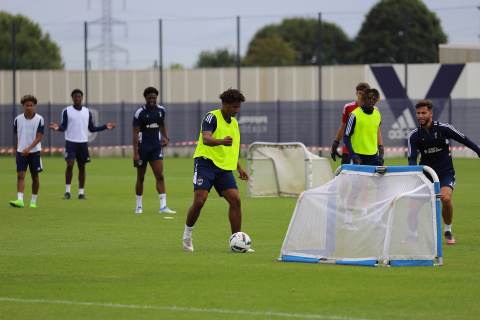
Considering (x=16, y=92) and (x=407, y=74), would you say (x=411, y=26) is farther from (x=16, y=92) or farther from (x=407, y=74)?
(x=16, y=92)

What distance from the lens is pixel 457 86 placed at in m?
37.1

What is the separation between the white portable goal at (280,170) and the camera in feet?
52.7

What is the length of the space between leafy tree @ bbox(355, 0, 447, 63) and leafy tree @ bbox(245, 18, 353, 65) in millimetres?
7072

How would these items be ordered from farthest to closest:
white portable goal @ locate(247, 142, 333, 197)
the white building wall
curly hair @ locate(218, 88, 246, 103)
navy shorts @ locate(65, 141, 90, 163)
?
the white building wall → white portable goal @ locate(247, 142, 333, 197) → navy shorts @ locate(65, 141, 90, 163) → curly hair @ locate(218, 88, 246, 103)

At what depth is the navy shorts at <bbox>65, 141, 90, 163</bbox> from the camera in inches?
600

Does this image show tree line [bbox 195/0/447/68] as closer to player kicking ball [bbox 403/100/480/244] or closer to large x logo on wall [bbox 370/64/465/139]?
large x logo on wall [bbox 370/64/465/139]

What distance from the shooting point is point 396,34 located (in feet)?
213

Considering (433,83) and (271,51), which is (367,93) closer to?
(433,83)

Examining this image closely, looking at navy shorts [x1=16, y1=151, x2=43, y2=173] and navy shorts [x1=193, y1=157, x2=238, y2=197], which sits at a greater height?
navy shorts [x1=193, y1=157, x2=238, y2=197]

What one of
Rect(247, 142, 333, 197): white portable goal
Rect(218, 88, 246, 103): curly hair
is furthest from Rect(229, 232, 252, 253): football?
Rect(247, 142, 333, 197): white portable goal

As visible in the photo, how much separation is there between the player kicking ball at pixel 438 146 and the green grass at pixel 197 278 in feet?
1.94

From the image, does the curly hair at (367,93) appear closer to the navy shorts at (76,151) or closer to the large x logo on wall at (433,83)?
the navy shorts at (76,151)

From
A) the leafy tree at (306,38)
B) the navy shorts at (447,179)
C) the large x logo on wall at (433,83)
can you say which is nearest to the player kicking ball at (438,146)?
the navy shorts at (447,179)

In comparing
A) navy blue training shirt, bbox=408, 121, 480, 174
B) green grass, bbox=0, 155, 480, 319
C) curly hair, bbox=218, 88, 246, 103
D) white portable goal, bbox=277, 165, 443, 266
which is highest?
curly hair, bbox=218, 88, 246, 103
